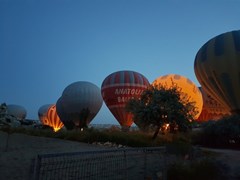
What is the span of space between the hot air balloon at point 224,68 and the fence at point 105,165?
26.2 m

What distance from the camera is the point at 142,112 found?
2472 centimetres

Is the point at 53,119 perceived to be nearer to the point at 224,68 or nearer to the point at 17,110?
the point at 17,110

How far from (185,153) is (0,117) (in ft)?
80.3

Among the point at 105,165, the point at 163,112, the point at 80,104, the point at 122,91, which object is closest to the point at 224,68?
the point at 163,112

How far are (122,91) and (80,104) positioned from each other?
7.93m

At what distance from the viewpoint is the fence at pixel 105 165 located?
6.10 metres

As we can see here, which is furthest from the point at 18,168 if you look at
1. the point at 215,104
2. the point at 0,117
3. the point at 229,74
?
the point at 215,104

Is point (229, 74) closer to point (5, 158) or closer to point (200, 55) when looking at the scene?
point (200, 55)

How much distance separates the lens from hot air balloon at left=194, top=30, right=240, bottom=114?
108 feet

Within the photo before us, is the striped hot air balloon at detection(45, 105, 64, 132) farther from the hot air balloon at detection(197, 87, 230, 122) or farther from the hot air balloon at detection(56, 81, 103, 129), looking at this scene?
the hot air balloon at detection(197, 87, 230, 122)

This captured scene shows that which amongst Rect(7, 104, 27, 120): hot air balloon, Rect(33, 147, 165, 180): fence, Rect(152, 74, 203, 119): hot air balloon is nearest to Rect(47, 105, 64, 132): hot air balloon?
Rect(7, 104, 27, 120): hot air balloon

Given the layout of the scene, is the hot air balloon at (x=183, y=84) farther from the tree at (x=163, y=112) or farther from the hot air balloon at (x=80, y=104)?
the tree at (x=163, y=112)

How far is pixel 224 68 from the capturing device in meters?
33.2

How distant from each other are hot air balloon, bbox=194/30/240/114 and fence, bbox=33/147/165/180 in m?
26.2
